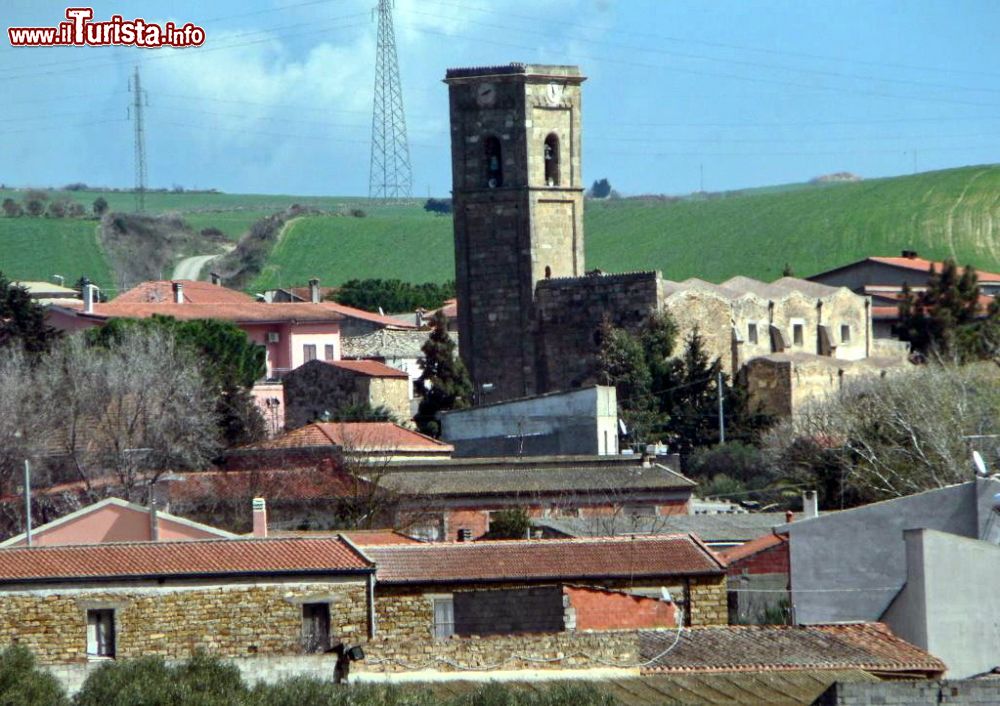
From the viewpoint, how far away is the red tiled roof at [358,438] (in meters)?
48.3

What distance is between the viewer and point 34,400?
53969 mm

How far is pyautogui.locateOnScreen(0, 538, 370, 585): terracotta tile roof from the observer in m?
28.2

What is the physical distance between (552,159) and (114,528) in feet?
108

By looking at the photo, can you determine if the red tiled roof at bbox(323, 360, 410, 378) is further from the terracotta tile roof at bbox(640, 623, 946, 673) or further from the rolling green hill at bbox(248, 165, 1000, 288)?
the rolling green hill at bbox(248, 165, 1000, 288)

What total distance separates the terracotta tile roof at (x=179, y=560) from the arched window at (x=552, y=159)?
3634 cm

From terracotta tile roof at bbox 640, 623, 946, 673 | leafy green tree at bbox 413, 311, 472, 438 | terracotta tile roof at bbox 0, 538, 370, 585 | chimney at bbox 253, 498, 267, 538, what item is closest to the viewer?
terracotta tile roof at bbox 640, 623, 946, 673

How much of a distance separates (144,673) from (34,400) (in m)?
30.0

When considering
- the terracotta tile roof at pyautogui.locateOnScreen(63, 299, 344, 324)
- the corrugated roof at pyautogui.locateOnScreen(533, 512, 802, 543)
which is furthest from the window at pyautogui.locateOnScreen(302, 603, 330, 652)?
the terracotta tile roof at pyautogui.locateOnScreen(63, 299, 344, 324)

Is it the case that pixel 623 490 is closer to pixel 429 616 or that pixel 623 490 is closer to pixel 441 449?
pixel 441 449

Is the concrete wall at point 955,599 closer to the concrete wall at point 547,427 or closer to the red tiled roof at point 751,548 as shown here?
the red tiled roof at point 751,548

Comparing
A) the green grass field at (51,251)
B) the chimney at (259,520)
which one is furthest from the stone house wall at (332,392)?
the green grass field at (51,251)

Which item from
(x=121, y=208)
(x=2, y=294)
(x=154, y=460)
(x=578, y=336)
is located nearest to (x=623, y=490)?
(x=154, y=460)

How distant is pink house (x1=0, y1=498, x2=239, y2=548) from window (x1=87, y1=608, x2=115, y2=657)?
4841 millimetres

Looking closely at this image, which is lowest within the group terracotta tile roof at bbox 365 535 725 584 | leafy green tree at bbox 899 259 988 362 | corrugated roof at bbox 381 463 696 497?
corrugated roof at bbox 381 463 696 497
